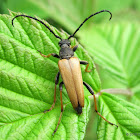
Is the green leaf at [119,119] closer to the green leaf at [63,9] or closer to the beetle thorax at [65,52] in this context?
the beetle thorax at [65,52]

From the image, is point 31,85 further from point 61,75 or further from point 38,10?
point 38,10

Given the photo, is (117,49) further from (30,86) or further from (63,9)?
(30,86)

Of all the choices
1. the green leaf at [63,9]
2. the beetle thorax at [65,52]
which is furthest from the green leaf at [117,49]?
the green leaf at [63,9]

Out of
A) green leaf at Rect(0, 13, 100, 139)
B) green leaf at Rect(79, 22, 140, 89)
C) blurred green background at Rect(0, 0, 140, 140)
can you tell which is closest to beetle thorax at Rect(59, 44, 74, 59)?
green leaf at Rect(0, 13, 100, 139)

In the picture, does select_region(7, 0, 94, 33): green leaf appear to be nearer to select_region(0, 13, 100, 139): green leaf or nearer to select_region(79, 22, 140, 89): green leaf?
select_region(79, 22, 140, 89): green leaf

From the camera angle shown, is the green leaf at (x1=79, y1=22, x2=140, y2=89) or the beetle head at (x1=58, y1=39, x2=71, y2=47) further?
the green leaf at (x1=79, y1=22, x2=140, y2=89)

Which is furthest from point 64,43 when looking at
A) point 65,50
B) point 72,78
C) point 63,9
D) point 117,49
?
point 63,9

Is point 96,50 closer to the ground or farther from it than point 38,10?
closer to the ground

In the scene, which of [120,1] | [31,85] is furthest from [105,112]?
[120,1]
